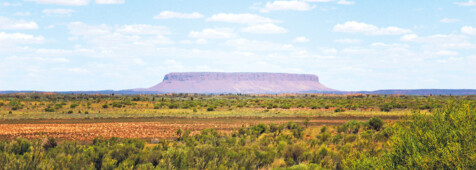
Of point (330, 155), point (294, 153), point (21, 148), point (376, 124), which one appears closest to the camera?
point (21, 148)

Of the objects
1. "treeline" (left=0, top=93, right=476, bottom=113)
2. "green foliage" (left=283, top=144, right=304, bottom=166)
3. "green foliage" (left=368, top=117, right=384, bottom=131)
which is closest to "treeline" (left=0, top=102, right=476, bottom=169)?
"green foliage" (left=283, top=144, right=304, bottom=166)

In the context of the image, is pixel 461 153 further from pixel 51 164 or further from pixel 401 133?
pixel 51 164

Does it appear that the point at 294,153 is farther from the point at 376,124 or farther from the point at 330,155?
the point at 376,124

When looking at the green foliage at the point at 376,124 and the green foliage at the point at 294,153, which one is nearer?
the green foliage at the point at 294,153

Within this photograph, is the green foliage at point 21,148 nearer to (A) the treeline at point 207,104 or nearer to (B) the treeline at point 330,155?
(B) the treeline at point 330,155

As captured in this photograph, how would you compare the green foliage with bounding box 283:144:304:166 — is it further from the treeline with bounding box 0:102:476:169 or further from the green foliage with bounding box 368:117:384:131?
the green foliage with bounding box 368:117:384:131

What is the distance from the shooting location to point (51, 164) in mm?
10188

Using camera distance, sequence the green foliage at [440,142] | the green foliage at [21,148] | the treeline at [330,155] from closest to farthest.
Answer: the green foliage at [440,142] < the treeline at [330,155] < the green foliage at [21,148]

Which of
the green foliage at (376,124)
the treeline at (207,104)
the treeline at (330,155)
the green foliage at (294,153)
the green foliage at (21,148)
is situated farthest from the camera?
the treeline at (207,104)

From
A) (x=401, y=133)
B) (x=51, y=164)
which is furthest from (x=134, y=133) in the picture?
(x=401, y=133)

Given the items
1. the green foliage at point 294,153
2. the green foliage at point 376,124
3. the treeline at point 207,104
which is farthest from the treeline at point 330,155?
the treeline at point 207,104

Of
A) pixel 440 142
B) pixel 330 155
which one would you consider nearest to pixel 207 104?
pixel 330 155

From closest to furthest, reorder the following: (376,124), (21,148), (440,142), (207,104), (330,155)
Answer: (440,142) → (21,148) → (330,155) → (376,124) → (207,104)

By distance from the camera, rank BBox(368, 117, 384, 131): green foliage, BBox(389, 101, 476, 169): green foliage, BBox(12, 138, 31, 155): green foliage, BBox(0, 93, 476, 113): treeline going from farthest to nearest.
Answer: BBox(0, 93, 476, 113): treeline, BBox(368, 117, 384, 131): green foliage, BBox(12, 138, 31, 155): green foliage, BBox(389, 101, 476, 169): green foliage
